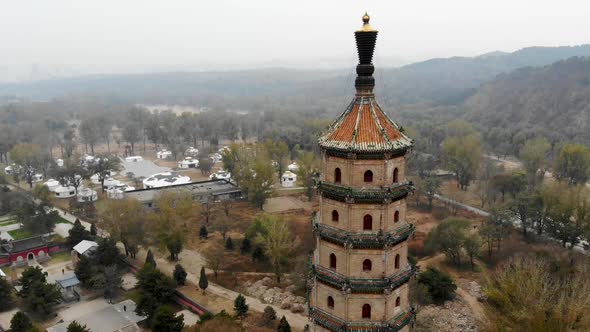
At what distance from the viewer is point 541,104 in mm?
139750

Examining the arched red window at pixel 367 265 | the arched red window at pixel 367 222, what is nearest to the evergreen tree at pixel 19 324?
the arched red window at pixel 367 265

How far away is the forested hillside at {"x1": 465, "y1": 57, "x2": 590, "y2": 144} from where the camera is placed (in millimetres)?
113062

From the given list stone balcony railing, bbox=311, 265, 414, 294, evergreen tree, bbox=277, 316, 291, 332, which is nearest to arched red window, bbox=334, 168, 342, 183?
stone balcony railing, bbox=311, 265, 414, 294

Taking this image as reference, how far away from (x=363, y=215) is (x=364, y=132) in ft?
10.7

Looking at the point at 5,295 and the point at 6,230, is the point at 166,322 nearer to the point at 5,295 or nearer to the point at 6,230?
the point at 5,295

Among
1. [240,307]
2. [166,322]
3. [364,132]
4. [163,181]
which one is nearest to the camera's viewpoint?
[364,132]

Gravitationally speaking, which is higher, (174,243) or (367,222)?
(367,222)

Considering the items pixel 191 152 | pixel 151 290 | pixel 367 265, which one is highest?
pixel 367 265

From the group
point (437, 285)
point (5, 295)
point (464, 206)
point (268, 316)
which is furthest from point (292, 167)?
point (5, 295)

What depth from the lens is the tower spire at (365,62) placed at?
17.3 meters

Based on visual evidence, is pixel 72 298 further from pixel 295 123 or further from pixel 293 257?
pixel 295 123

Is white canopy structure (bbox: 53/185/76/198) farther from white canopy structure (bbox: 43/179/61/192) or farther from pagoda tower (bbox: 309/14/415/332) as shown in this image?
pagoda tower (bbox: 309/14/415/332)

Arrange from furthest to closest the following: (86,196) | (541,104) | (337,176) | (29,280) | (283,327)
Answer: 1. (541,104)
2. (86,196)
3. (29,280)
4. (283,327)
5. (337,176)

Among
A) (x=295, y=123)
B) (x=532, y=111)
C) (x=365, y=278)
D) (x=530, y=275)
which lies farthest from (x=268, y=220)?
(x=532, y=111)
